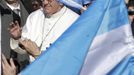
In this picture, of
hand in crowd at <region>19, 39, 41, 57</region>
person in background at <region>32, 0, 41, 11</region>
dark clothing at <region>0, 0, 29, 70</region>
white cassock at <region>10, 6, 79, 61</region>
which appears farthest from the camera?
person in background at <region>32, 0, 41, 11</region>

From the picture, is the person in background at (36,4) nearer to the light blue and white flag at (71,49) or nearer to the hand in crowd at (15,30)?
the hand in crowd at (15,30)

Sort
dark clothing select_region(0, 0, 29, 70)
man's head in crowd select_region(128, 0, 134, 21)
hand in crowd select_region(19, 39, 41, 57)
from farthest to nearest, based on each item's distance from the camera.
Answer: dark clothing select_region(0, 0, 29, 70), man's head in crowd select_region(128, 0, 134, 21), hand in crowd select_region(19, 39, 41, 57)

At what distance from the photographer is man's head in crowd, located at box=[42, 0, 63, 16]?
5.31 m

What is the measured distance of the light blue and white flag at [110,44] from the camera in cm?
369

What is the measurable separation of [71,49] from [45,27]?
6.76 feet

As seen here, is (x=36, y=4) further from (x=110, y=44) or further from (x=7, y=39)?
(x=110, y=44)

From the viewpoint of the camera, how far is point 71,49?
12.0 feet

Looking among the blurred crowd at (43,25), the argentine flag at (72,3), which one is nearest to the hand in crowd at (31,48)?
the blurred crowd at (43,25)

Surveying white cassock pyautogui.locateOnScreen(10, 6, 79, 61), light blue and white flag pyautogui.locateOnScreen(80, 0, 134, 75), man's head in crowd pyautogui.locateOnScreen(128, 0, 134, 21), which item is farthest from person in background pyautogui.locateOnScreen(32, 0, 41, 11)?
light blue and white flag pyautogui.locateOnScreen(80, 0, 134, 75)

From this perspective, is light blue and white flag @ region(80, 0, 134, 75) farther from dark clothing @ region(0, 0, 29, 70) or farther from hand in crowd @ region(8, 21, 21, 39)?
dark clothing @ region(0, 0, 29, 70)

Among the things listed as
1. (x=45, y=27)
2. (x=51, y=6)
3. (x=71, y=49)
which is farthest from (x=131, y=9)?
(x=71, y=49)

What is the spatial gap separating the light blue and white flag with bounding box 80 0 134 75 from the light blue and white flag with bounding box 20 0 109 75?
0.17ft

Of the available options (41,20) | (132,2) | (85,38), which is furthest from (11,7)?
(85,38)

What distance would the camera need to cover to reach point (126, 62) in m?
3.68
